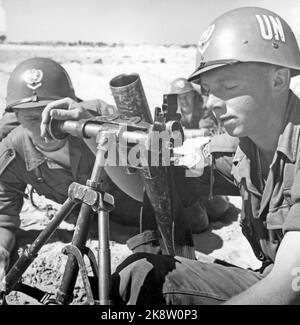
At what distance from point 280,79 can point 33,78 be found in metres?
2.16

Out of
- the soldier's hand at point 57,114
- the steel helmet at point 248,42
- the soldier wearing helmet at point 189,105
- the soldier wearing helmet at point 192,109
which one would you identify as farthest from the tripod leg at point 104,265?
the soldier wearing helmet at point 189,105

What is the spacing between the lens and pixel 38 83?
3523mm

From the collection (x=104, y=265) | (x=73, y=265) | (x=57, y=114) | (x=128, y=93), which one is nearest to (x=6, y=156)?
(x=57, y=114)

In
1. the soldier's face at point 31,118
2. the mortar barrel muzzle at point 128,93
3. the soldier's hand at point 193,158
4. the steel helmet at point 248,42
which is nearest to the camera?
the steel helmet at point 248,42

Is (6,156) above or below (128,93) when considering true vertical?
below

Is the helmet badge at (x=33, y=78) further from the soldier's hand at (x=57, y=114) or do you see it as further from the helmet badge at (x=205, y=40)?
the helmet badge at (x=205, y=40)

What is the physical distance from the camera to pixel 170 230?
2.71 m

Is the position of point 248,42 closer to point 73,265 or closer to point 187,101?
point 73,265

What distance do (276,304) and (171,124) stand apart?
0.80 m

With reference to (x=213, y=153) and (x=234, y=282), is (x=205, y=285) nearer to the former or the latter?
(x=234, y=282)

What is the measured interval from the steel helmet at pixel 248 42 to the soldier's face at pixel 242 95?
0.05 m

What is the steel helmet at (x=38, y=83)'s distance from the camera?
11.4 ft

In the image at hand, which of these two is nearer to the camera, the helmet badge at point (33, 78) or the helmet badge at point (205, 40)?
the helmet badge at point (205, 40)

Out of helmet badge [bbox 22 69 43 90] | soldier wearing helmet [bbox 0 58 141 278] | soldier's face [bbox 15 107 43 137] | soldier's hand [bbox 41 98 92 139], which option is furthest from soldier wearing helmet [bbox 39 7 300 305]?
helmet badge [bbox 22 69 43 90]
